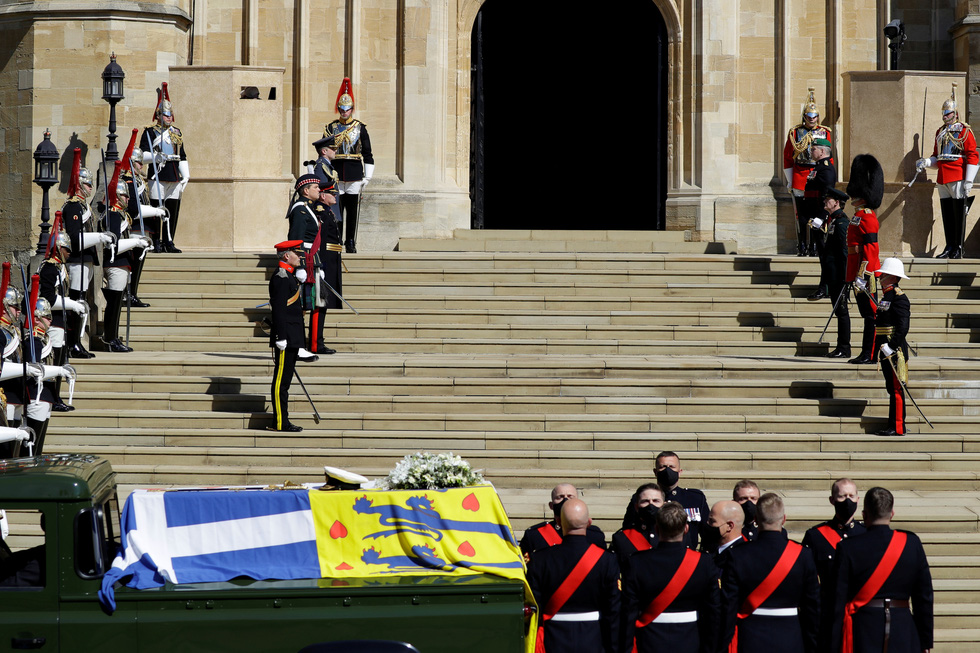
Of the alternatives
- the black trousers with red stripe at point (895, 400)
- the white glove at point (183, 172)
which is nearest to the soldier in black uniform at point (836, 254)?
the black trousers with red stripe at point (895, 400)

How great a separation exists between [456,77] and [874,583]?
16.0m

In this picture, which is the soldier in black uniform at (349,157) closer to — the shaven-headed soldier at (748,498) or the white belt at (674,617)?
the shaven-headed soldier at (748,498)

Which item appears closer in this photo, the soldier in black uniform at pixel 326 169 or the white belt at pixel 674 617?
the white belt at pixel 674 617

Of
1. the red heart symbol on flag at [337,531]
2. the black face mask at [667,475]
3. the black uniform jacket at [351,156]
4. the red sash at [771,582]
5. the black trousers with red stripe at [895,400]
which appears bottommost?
the red sash at [771,582]

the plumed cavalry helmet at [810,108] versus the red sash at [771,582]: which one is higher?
the plumed cavalry helmet at [810,108]

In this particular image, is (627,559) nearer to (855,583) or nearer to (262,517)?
(855,583)

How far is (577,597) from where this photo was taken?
6.39 m

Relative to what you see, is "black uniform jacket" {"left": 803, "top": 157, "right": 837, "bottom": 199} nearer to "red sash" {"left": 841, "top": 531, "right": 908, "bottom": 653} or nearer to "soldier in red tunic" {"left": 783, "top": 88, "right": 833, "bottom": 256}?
"soldier in red tunic" {"left": 783, "top": 88, "right": 833, "bottom": 256}

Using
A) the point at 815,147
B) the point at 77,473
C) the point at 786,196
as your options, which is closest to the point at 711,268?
the point at 815,147

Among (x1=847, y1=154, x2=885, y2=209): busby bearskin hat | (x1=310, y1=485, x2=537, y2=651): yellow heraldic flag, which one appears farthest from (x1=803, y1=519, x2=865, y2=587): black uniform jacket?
(x1=847, y1=154, x2=885, y2=209): busby bearskin hat

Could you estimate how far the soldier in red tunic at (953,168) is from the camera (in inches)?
707

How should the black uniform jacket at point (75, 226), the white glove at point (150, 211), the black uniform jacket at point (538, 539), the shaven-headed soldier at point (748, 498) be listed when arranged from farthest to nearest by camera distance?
the white glove at point (150, 211) < the black uniform jacket at point (75, 226) < the shaven-headed soldier at point (748, 498) < the black uniform jacket at point (538, 539)

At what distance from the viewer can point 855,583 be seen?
6.69 meters

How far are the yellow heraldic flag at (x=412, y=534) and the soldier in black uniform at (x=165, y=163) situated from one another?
11621mm
